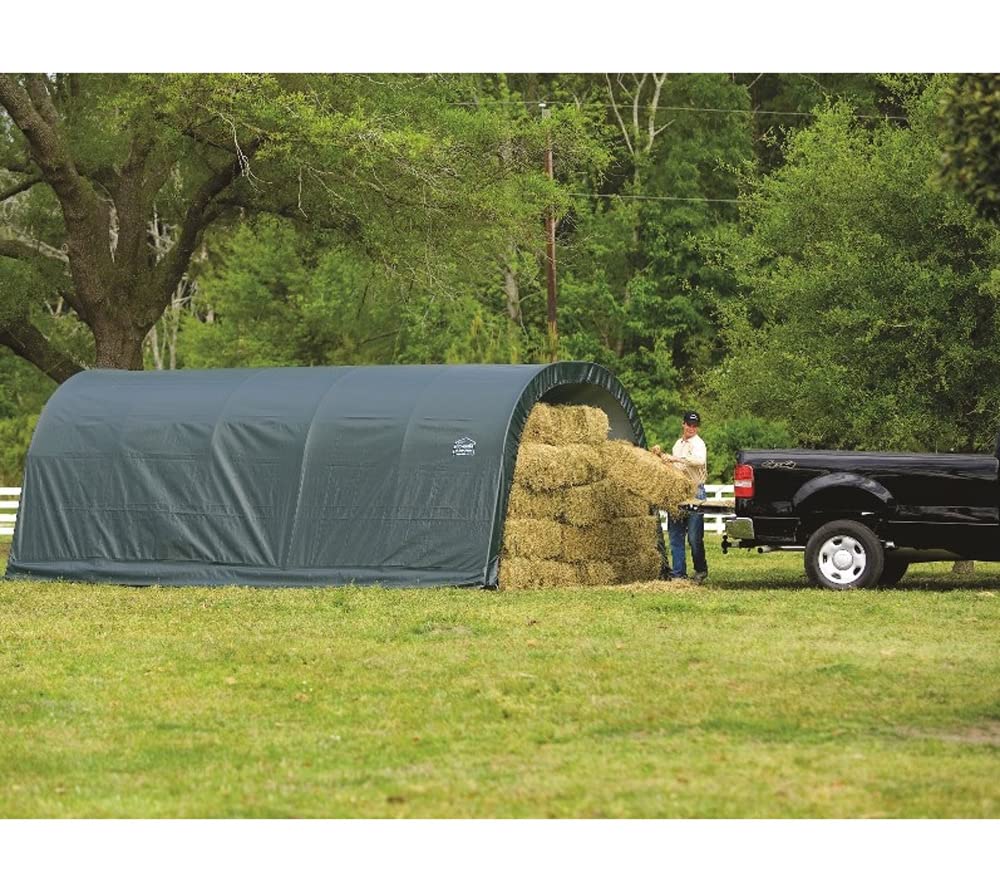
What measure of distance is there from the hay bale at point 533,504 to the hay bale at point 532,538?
8 centimetres

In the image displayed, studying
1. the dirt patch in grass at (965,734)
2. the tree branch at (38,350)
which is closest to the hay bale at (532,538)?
the dirt patch in grass at (965,734)

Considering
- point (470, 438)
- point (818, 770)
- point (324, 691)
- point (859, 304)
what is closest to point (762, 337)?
point (859, 304)

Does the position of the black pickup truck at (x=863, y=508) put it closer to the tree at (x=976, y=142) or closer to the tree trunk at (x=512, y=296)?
the tree at (x=976, y=142)

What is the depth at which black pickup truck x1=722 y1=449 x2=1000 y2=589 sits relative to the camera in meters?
19.6

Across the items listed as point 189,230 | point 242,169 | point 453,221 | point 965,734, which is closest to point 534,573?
point 453,221

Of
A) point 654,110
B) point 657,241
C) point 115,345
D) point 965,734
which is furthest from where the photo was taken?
point 654,110

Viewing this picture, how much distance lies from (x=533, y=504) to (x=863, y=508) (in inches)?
143

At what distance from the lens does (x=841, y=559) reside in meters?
20.1

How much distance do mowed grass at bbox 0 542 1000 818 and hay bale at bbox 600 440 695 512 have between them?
2486 mm

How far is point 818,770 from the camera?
9414mm

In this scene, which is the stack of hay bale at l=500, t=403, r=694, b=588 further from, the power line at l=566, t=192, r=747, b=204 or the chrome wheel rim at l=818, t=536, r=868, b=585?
the power line at l=566, t=192, r=747, b=204

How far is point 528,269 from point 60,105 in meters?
15.5

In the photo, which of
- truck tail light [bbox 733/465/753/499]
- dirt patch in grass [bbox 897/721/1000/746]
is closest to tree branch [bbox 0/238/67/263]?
truck tail light [bbox 733/465/753/499]

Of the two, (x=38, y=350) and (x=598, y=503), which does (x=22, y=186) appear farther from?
(x=598, y=503)
